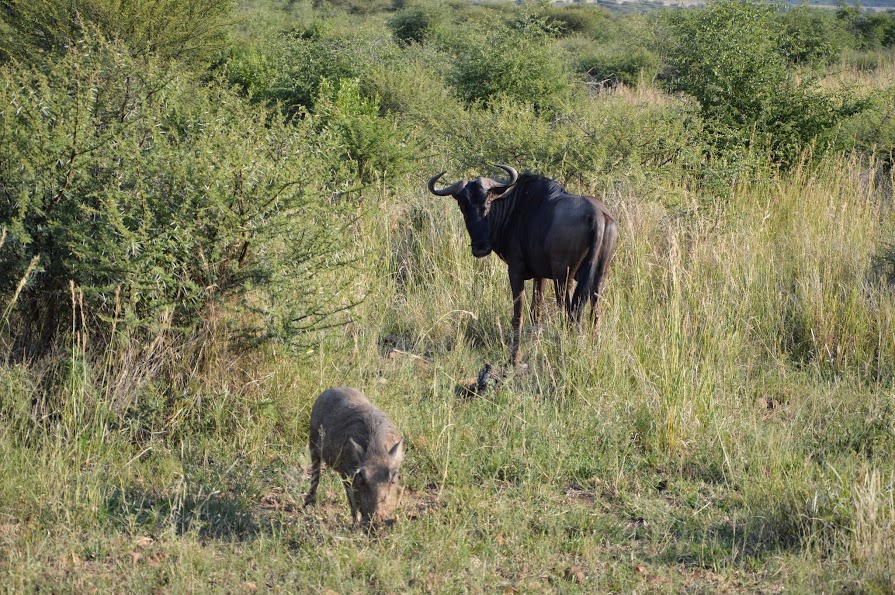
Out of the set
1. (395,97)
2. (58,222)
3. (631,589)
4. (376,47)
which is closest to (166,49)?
(395,97)

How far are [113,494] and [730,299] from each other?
437cm

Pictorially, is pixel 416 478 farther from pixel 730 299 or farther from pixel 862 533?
pixel 730 299

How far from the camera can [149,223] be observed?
5.13m

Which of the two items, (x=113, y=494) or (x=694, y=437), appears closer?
(x=113, y=494)

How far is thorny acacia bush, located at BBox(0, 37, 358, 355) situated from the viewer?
513 cm

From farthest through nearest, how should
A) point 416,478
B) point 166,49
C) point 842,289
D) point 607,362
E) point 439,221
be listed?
point 166,49 < point 439,221 < point 842,289 < point 607,362 < point 416,478

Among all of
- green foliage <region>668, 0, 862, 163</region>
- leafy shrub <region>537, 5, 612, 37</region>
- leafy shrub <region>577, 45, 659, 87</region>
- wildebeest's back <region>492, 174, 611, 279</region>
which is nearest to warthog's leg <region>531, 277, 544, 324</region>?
wildebeest's back <region>492, 174, 611, 279</region>

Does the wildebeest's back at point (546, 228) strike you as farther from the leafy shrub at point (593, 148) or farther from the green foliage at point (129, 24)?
the green foliage at point (129, 24)

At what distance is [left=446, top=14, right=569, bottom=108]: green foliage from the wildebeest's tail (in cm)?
831

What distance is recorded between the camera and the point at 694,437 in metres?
5.30

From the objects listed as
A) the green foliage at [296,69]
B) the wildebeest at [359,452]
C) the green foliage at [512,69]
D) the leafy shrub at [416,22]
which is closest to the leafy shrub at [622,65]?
the green foliage at [512,69]

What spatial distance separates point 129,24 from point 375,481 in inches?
495

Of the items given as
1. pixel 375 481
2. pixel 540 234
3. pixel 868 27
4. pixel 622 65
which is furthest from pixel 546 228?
pixel 868 27

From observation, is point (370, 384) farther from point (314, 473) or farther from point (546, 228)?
point (546, 228)
